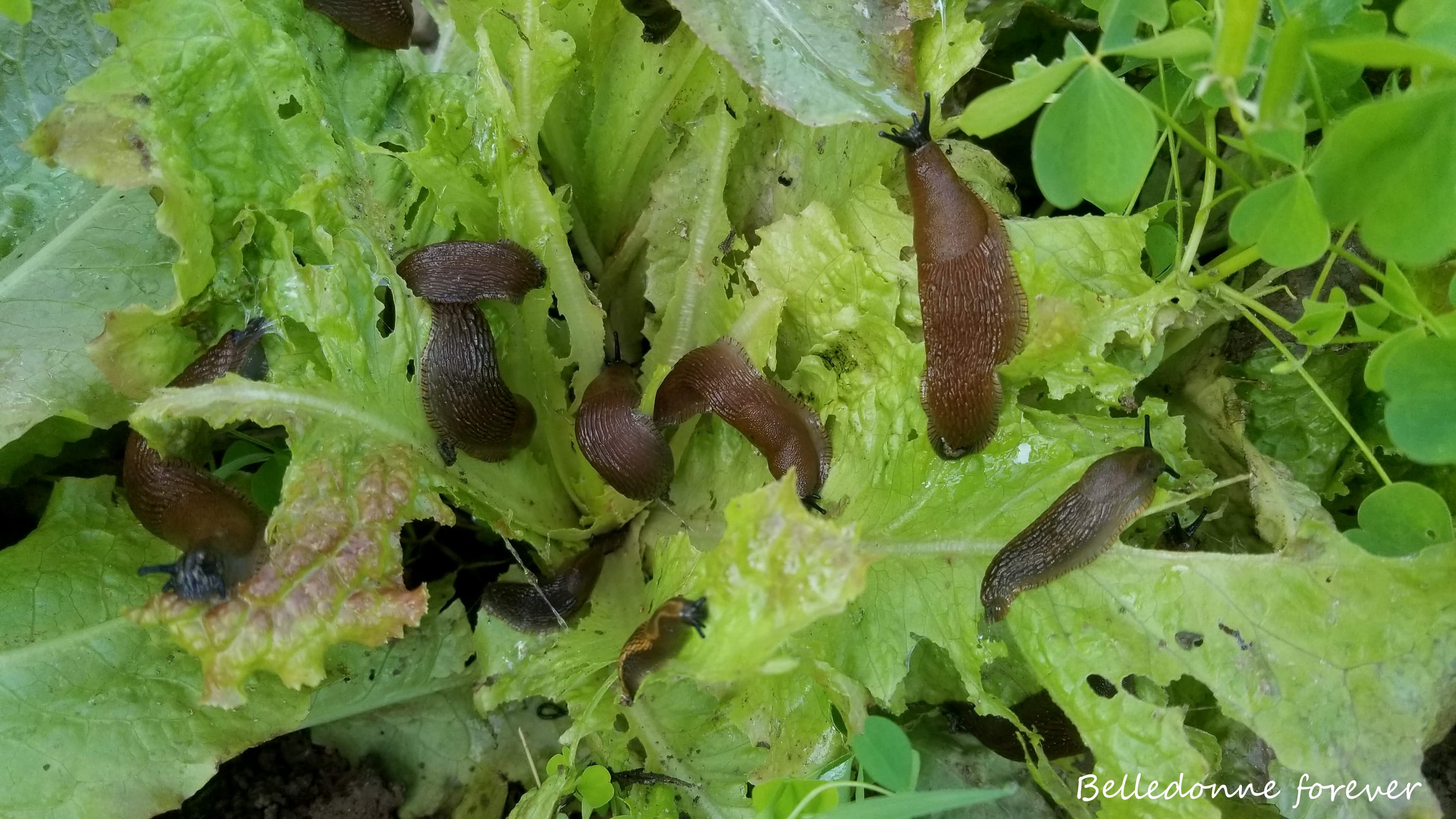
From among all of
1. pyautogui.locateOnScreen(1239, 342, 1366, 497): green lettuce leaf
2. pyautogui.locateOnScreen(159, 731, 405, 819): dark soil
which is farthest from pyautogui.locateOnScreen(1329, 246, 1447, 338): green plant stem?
pyautogui.locateOnScreen(159, 731, 405, 819): dark soil

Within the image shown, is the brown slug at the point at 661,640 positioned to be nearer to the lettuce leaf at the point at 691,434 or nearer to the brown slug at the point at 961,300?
the lettuce leaf at the point at 691,434

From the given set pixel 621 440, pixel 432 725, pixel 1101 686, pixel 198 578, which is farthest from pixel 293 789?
pixel 1101 686

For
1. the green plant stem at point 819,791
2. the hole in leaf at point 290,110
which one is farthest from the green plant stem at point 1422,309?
the hole in leaf at point 290,110

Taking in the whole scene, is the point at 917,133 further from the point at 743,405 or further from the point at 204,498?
the point at 204,498

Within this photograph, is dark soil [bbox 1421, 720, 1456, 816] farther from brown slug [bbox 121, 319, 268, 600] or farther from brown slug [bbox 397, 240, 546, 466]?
brown slug [bbox 121, 319, 268, 600]

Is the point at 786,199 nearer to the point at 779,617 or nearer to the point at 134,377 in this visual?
the point at 779,617

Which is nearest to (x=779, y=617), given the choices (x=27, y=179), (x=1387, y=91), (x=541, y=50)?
(x=541, y=50)
